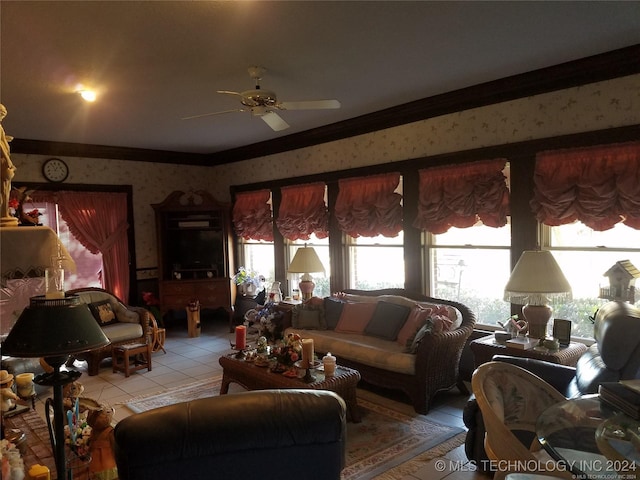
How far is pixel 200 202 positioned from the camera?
798 centimetres

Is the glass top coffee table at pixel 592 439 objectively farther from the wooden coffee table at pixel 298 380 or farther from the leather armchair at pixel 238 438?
the wooden coffee table at pixel 298 380

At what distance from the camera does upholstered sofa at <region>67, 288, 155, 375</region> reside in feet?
17.2

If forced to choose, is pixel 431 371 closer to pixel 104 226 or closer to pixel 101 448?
pixel 101 448

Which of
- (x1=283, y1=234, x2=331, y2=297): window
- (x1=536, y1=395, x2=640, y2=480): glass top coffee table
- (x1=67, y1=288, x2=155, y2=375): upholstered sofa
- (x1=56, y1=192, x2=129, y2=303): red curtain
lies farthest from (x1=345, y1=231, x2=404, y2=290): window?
(x1=56, y1=192, x2=129, y2=303): red curtain

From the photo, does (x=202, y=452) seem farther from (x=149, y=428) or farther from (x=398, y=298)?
(x=398, y=298)

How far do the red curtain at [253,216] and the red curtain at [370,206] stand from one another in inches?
63.4

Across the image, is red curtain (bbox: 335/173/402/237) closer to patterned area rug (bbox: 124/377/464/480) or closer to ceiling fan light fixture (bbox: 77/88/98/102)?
patterned area rug (bbox: 124/377/464/480)

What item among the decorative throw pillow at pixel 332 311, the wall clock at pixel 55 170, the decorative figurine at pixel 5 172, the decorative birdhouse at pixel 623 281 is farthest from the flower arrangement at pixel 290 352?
the wall clock at pixel 55 170

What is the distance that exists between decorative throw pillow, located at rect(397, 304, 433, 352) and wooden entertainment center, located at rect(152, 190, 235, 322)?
358 centimetres

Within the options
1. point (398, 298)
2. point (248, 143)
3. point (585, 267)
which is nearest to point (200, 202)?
point (248, 143)

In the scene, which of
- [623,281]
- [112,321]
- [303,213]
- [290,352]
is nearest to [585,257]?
[623,281]

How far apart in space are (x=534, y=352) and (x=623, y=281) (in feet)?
2.68

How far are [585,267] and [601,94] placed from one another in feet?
4.67

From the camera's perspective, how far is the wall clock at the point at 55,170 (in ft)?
21.1
